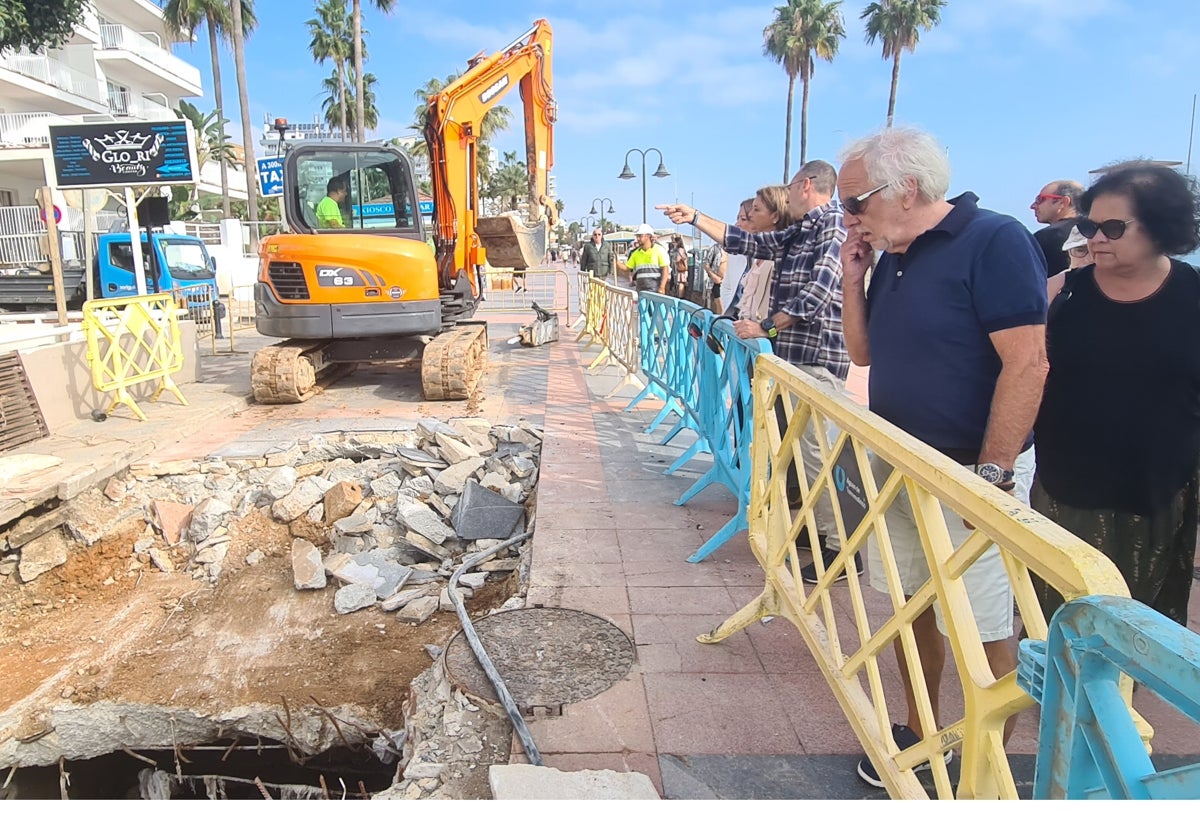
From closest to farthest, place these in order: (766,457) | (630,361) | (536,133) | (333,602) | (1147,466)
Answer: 1. (1147,466)
2. (766,457)
3. (333,602)
4. (630,361)
5. (536,133)

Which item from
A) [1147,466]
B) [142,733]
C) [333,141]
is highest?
[333,141]

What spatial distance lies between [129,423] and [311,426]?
69.6 inches

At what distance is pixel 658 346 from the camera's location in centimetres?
733

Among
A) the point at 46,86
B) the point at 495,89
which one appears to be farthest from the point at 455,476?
the point at 46,86

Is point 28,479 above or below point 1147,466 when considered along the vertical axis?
below

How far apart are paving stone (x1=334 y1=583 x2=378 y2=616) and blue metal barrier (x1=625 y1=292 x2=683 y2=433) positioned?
2985mm

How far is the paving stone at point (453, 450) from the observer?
20.0 ft

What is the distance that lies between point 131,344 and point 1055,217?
338 inches

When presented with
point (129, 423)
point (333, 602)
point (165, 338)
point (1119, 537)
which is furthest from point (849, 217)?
point (165, 338)

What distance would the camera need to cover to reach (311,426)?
294 inches

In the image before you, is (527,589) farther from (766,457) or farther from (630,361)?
(630,361)

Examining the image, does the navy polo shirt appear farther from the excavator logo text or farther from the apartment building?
the apartment building

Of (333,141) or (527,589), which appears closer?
(527,589)

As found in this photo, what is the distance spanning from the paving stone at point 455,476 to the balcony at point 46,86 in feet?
85.9
